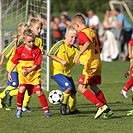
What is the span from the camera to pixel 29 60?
33.8 ft

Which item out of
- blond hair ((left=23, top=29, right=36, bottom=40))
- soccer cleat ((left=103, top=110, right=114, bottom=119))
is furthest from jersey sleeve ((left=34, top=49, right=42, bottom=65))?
soccer cleat ((left=103, top=110, right=114, bottom=119))

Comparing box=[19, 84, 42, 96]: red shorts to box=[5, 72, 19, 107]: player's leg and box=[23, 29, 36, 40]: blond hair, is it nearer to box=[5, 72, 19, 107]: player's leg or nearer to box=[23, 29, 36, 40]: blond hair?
box=[23, 29, 36, 40]: blond hair

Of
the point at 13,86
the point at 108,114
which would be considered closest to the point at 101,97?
the point at 108,114

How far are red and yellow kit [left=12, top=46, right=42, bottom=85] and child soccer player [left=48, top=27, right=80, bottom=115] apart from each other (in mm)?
509

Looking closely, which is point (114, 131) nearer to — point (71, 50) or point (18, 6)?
point (71, 50)

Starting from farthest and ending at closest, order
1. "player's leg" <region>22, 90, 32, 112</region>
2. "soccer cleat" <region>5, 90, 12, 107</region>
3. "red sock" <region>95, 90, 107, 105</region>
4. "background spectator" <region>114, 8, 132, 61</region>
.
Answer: "background spectator" <region>114, 8, 132, 61</region>, "soccer cleat" <region>5, 90, 12, 107</region>, "player's leg" <region>22, 90, 32, 112</region>, "red sock" <region>95, 90, 107, 105</region>

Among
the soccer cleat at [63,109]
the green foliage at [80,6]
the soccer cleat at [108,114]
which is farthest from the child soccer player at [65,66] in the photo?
the green foliage at [80,6]

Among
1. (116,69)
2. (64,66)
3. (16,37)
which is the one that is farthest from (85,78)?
(116,69)

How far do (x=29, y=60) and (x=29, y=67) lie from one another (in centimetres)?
12

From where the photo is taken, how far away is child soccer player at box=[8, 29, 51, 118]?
10203 mm

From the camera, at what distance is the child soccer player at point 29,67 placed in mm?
10203

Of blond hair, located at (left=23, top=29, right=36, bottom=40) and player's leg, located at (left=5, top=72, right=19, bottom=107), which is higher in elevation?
blond hair, located at (left=23, top=29, right=36, bottom=40)

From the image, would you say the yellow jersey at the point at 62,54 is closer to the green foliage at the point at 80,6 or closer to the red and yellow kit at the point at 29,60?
the red and yellow kit at the point at 29,60

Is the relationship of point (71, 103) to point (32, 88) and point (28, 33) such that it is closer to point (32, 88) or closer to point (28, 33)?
point (32, 88)
